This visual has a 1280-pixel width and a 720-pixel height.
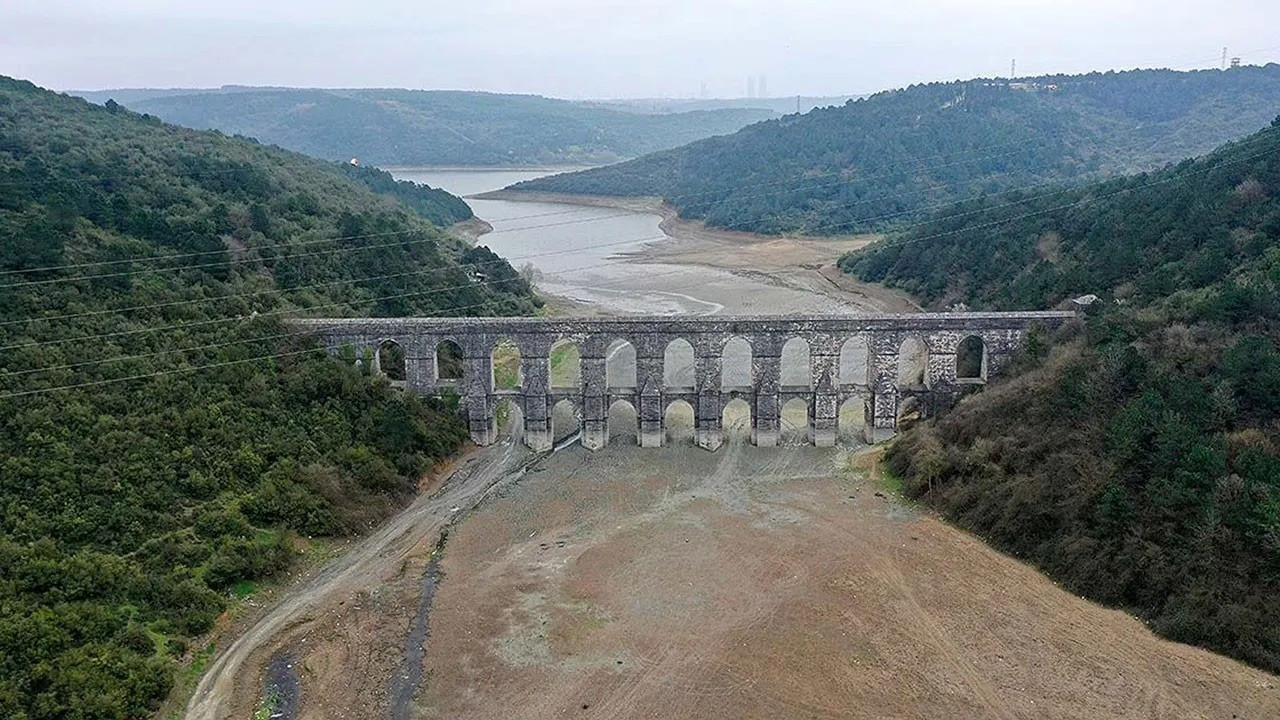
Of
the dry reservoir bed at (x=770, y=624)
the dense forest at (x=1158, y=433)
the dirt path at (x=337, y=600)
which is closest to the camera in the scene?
the dry reservoir bed at (x=770, y=624)

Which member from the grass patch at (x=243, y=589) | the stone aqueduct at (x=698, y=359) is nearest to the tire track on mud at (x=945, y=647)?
the stone aqueduct at (x=698, y=359)

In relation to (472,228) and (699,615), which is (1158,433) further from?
(472,228)

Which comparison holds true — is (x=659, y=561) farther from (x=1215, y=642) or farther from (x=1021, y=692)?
(x=1215, y=642)

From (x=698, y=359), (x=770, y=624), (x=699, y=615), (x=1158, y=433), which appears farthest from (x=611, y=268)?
(x=770, y=624)

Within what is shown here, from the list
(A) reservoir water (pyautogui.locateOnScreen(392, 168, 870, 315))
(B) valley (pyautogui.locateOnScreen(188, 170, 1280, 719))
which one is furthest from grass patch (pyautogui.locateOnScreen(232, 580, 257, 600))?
(A) reservoir water (pyautogui.locateOnScreen(392, 168, 870, 315))

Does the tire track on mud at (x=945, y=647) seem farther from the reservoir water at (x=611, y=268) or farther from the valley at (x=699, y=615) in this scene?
the reservoir water at (x=611, y=268)

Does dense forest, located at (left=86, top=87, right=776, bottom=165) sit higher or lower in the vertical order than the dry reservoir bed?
higher

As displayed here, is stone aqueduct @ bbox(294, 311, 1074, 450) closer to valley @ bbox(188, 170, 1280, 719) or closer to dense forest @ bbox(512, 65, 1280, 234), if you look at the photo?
valley @ bbox(188, 170, 1280, 719)
